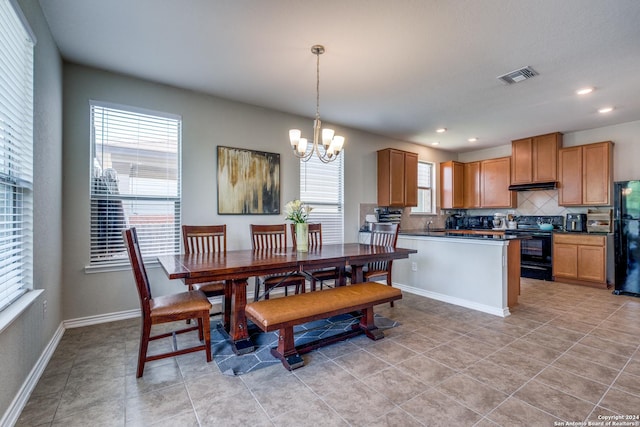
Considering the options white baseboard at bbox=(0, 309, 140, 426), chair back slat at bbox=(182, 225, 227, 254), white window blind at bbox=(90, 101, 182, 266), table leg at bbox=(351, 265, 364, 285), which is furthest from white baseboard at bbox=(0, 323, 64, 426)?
table leg at bbox=(351, 265, 364, 285)

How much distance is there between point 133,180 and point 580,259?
642 centimetres

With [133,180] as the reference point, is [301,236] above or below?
below

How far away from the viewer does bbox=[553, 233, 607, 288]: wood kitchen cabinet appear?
4.54m

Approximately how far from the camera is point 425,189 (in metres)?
6.35

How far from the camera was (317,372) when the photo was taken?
2164 millimetres

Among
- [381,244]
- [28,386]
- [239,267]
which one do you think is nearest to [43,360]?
[28,386]

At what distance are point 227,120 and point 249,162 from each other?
1.93 ft

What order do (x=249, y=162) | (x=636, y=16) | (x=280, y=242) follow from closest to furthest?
1. (x=636, y=16)
2. (x=280, y=242)
3. (x=249, y=162)

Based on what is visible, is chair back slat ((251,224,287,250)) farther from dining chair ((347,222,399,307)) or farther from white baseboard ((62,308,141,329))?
white baseboard ((62,308,141,329))

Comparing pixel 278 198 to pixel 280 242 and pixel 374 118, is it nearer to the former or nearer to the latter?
pixel 280 242

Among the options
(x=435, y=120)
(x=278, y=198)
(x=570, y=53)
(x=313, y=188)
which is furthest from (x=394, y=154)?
(x=570, y=53)

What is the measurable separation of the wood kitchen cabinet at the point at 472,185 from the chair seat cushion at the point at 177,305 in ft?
19.4

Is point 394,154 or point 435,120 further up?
point 435,120

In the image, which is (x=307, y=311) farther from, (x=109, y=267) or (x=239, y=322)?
(x=109, y=267)
